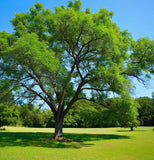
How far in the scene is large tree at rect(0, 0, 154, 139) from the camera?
52.2 feet

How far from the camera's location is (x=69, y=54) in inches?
828

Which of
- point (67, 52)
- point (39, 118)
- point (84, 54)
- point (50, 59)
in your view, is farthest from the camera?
point (39, 118)

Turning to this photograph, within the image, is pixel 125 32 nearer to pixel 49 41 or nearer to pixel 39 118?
pixel 49 41

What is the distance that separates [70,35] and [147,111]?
6640 centimetres

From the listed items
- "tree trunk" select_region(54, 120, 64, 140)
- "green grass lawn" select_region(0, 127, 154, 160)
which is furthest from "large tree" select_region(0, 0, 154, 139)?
"green grass lawn" select_region(0, 127, 154, 160)

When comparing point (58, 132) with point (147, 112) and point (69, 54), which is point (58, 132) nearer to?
point (69, 54)

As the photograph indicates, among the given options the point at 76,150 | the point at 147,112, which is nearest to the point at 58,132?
the point at 76,150

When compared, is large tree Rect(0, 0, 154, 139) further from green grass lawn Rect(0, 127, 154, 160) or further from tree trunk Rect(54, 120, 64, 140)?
green grass lawn Rect(0, 127, 154, 160)

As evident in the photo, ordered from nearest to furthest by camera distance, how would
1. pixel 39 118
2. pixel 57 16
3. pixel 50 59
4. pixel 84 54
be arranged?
1. pixel 50 59
2. pixel 57 16
3. pixel 84 54
4. pixel 39 118

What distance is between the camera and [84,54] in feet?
65.1

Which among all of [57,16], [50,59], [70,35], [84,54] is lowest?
[50,59]

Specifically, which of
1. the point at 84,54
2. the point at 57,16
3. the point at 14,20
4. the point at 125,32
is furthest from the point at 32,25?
the point at 125,32

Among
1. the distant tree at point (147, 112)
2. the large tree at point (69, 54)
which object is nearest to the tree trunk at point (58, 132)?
the large tree at point (69, 54)

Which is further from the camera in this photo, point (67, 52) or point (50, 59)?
point (67, 52)
